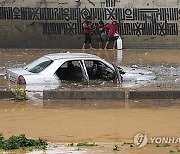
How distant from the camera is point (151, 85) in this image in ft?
53.1

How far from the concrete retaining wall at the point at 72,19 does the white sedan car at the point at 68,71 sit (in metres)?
15.6

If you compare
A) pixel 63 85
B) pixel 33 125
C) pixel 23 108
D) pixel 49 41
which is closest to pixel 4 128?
pixel 33 125

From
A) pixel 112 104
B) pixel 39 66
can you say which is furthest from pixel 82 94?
pixel 39 66

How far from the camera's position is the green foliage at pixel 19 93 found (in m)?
14.0

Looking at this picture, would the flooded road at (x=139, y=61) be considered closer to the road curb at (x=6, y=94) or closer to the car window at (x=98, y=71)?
the car window at (x=98, y=71)

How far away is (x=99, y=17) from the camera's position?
1225 inches

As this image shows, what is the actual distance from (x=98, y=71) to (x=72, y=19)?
1592 cm

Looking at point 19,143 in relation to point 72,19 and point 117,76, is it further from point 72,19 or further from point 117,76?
point 72,19

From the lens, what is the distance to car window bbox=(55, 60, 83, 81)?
15.1m

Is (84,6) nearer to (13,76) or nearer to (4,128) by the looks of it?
(13,76)

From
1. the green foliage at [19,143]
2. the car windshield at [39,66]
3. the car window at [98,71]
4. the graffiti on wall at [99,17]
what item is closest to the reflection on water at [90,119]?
the green foliage at [19,143]

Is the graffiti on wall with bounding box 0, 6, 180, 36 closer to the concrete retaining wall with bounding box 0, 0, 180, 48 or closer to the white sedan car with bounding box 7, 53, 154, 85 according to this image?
the concrete retaining wall with bounding box 0, 0, 180, 48

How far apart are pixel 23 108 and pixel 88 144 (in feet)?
14.0

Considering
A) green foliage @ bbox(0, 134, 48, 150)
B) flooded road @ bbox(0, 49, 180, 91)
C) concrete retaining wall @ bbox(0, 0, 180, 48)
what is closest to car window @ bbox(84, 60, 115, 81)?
flooded road @ bbox(0, 49, 180, 91)
